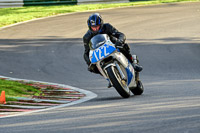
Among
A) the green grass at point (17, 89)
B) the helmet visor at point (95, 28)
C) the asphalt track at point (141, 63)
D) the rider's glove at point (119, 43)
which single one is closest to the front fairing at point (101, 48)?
the rider's glove at point (119, 43)

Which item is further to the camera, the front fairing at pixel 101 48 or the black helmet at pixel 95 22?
the black helmet at pixel 95 22

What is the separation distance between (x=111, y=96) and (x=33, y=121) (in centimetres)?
371

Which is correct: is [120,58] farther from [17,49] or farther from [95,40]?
[17,49]

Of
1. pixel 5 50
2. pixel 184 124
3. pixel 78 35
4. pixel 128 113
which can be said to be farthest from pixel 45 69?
pixel 184 124

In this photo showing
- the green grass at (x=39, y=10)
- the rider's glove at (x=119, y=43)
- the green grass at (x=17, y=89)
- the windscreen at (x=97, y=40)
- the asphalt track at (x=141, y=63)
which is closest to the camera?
the asphalt track at (x=141, y=63)

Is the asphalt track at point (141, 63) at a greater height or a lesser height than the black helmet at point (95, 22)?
lesser

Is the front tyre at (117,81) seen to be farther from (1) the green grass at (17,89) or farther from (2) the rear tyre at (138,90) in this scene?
(1) the green grass at (17,89)

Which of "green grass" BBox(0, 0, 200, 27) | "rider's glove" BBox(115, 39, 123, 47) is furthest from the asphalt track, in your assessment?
"green grass" BBox(0, 0, 200, 27)

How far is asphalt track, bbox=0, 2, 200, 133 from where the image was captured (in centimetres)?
690

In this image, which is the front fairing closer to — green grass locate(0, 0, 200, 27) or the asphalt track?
the asphalt track

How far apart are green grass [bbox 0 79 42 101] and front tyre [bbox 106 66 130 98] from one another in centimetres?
209

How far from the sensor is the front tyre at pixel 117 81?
32.0 feet

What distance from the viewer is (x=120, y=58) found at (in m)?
10.2

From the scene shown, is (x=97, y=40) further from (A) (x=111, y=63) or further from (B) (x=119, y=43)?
(A) (x=111, y=63)
